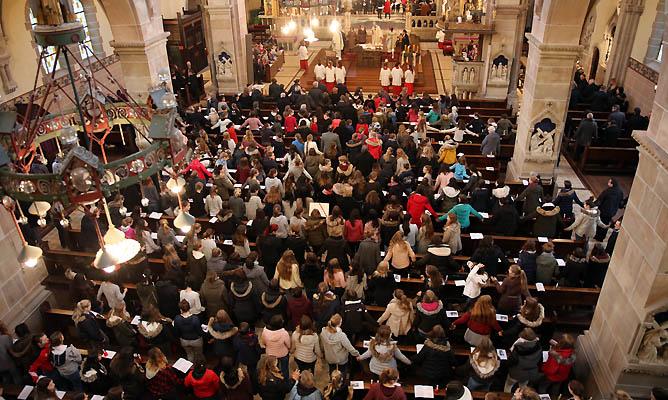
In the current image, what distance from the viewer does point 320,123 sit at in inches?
506

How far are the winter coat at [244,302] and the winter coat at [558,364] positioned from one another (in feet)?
12.4

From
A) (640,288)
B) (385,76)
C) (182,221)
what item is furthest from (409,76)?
(182,221)

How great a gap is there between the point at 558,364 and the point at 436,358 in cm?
143

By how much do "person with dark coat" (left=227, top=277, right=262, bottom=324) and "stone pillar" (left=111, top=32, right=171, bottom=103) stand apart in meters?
5.39

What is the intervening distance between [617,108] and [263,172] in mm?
8826

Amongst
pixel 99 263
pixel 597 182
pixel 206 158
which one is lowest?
pixel 597 182

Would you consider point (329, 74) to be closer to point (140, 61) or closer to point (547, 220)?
point (140, 61)

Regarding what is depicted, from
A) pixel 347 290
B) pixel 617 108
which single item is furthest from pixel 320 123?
pixel 617 108

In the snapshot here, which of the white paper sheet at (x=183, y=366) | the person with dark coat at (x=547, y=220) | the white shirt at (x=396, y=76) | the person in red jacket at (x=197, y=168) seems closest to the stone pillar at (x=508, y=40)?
the white shirt at (x=396, y=76)

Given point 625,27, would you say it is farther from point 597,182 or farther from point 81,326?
point 81,326

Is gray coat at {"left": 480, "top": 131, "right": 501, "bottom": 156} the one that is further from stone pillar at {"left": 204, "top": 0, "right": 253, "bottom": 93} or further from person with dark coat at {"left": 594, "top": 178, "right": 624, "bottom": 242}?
stone pillar at {"left": 204, "top": 0, "right": 253, "bottom": 93}

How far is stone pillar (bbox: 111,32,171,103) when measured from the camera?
36.4ft

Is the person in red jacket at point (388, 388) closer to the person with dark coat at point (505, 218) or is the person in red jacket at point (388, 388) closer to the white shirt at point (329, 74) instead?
the person with dark coat at point (505, 218)

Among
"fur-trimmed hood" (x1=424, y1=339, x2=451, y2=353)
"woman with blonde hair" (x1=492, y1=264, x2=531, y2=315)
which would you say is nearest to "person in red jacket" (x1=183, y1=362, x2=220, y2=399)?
"fur-trimmed hood" (x1=424, y1=339, x2=451, y2=353)
